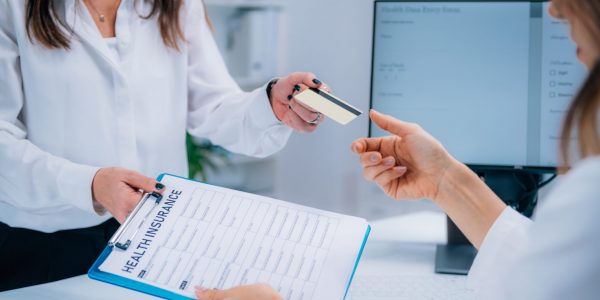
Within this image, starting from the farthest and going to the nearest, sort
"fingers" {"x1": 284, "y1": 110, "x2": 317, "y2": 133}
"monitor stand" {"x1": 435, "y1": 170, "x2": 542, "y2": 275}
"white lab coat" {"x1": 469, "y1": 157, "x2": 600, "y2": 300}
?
1. "monitor stand" {"x1": 435, "y1": 170, "x2": 542, "y2": 275}
2. "fingers" {"x1": 284, "y1": 110, "x2": 317, "y2": 133}
3. "white lab coat" {"x1": 469, "y1": 157, "x2": 600, "y2": 300}

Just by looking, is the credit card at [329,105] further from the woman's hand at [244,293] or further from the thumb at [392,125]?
the woman's hand at [244,293]

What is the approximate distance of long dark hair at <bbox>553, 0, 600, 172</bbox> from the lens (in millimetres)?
700

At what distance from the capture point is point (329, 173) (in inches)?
90.9

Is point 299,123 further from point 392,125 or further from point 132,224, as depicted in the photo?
point 132,224

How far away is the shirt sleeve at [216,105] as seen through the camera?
153 cm

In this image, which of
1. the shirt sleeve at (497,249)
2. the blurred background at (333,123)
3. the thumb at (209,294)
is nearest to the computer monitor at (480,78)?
the shirt sleeve at (497,249)

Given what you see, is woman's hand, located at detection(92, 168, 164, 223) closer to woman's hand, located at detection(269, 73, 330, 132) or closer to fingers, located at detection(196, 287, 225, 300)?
fingers, located at detection(196, 287, 225, 300)

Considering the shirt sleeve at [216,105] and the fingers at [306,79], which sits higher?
the fingers at [306,79]

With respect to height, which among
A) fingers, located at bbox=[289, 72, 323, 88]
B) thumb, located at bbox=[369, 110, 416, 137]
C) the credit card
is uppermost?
fingers, located at bbox=[289, 72, 323, 88]

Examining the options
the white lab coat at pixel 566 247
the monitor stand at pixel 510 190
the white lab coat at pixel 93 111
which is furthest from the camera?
the monitor stand at pixel 510 190

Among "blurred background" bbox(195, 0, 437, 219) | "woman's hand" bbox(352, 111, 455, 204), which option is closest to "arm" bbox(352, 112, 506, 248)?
"woman's hand" bbox(352, 111, 455, 204)

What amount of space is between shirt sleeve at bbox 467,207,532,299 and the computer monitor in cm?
38

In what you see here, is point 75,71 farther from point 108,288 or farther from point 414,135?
point 414,135

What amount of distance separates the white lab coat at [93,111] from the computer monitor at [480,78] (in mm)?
332
